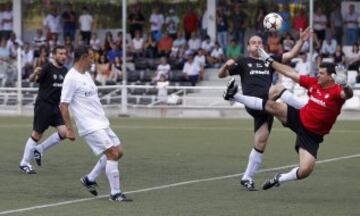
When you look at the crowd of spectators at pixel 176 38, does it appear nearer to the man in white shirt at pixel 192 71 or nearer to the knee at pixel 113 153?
the man in white shirt at pixel 192 71

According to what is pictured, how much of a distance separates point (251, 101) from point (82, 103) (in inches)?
96.8

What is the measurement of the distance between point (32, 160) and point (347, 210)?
7549 mm

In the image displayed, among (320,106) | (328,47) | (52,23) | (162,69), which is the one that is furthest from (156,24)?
(320,106)

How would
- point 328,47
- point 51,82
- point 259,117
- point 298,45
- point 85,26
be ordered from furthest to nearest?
point 85,26
point 328,47
point 51,82
point 259,117
point 298,45

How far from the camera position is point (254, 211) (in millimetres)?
13250

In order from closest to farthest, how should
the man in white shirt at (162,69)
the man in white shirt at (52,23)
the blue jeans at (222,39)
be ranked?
the man in white shirt at (162,69), the blue jeans at (222,39), the man in white shirt at (52,23)

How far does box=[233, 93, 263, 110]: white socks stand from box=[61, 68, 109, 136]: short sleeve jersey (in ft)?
6.83

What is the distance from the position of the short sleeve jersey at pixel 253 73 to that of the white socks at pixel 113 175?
104 inches

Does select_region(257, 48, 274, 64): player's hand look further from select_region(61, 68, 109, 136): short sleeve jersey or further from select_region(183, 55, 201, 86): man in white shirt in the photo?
select_region(183, 55, 201, 86): man in white shirt

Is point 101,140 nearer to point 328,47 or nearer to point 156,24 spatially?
point 328,47

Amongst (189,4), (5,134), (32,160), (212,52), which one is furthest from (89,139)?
(189,4)

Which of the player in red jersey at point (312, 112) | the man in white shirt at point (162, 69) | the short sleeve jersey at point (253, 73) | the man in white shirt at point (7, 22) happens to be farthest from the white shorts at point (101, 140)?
the man in white shirt at point (7, 22)

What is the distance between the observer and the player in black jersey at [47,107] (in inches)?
704

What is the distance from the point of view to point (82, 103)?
1428 cm
